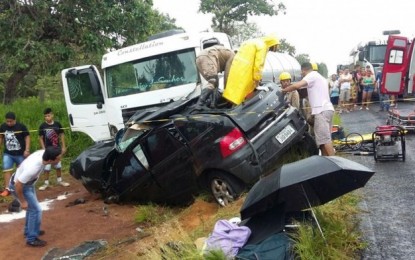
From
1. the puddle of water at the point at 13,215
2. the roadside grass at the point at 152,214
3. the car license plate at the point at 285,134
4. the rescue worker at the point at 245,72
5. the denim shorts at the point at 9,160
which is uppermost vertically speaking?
the rescue worker at the point at 245,72

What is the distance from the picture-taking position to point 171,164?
6398 mm

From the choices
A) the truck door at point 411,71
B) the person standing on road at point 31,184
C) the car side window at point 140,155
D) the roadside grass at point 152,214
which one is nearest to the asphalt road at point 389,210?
the roadside grass at point 152,214

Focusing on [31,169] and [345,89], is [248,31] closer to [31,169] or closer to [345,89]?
[345,89]

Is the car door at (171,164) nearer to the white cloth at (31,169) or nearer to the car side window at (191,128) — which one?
the car side window at (191,128)

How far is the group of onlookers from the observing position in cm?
1512

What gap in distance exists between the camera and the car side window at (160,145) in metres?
6.32

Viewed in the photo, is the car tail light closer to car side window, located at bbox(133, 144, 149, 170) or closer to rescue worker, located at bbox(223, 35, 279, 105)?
rescue worker, located at bbox(223, 35, 279, 105)

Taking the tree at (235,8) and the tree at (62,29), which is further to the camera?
the tree at (235,8)

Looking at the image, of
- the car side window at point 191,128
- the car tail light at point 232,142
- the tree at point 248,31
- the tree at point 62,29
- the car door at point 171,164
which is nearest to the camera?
the car tail light at point 232,142

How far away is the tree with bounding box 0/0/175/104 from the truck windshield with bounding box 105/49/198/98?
100 inches

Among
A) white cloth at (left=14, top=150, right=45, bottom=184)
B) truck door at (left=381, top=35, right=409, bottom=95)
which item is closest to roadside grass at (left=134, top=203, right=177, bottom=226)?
white cloth at (left=14, top=150, right=45, bottom=184)

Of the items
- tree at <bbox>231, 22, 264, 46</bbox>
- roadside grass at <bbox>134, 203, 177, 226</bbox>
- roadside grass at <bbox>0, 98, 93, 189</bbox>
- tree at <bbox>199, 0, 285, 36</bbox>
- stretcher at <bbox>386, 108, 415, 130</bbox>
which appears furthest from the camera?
tree at <bbox>231, 22, 264, 46</bbox>

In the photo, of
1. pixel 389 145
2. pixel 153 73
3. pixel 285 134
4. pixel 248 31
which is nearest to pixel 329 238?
pixel 285 134

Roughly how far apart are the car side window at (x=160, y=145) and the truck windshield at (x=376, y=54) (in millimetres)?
14773
